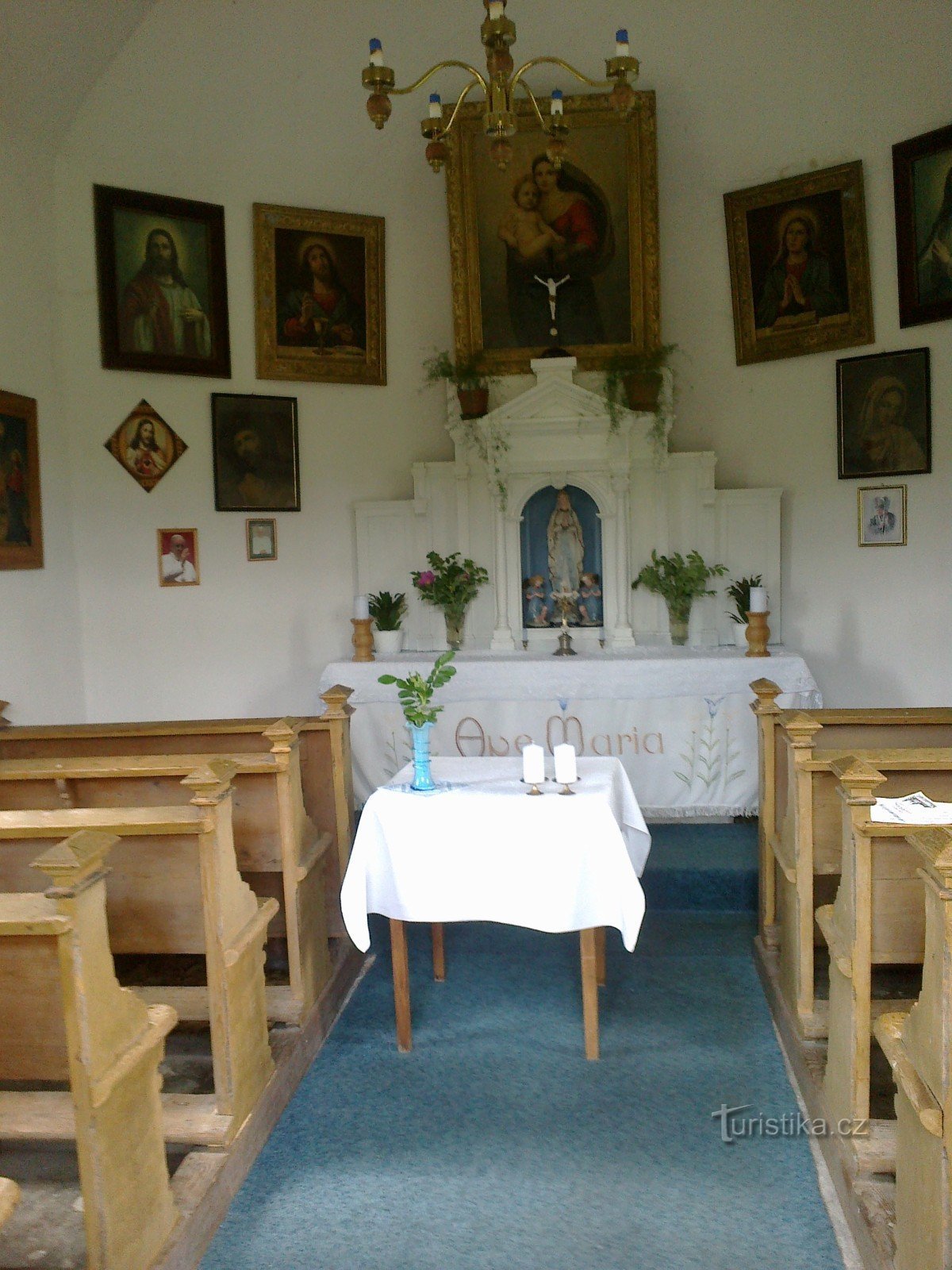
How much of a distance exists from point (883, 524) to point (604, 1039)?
4270mm

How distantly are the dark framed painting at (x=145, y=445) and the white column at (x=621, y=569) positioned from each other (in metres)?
2.96

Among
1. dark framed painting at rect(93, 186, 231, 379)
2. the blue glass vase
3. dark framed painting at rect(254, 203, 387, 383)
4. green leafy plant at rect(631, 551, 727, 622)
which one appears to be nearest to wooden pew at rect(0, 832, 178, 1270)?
the blue glass vase

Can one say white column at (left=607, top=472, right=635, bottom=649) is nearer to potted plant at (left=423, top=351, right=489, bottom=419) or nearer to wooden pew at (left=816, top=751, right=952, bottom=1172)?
potted plant at (left=423, top=351, right=489, bottom=419)

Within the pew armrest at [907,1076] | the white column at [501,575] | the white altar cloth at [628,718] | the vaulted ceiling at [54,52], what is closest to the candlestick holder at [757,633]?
the white altar cloth at [628,718]

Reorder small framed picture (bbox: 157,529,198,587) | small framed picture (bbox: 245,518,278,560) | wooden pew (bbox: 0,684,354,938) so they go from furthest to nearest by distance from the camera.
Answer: small framed picture (bbox: 245,518,278,560) → small framed picture (bbox: 157,529,198,587) → wooden pew (bbox: 0,684,354,938)

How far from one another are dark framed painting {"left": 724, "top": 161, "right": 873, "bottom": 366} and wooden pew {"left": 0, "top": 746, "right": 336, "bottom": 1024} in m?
4.78

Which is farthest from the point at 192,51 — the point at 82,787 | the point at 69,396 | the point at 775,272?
the point at 82,787

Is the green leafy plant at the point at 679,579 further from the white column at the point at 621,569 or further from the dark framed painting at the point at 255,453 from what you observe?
the dark framed painting at the point at 255,453

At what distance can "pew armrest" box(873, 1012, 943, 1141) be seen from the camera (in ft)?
6.16

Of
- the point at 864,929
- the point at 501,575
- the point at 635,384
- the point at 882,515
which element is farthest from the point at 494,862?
the point at 882,515

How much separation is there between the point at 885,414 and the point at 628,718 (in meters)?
2.69

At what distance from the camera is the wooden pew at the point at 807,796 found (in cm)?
324

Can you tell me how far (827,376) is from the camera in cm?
665

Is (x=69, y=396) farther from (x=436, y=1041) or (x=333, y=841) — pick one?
(x=436, y=1041)
